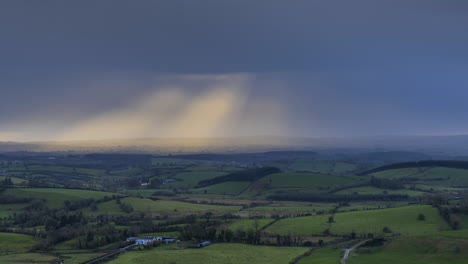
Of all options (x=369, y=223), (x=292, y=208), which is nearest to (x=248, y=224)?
(x=369, y=223)

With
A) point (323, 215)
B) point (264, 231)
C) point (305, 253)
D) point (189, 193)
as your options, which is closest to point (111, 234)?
point (264, 231)

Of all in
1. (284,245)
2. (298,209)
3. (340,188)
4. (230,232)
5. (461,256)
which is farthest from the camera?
(340,188)

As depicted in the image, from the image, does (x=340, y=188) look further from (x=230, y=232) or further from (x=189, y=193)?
(x=230, y=232)

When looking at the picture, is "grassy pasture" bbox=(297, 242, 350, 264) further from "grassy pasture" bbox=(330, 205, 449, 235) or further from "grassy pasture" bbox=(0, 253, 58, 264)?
"grassy pasture" bbox=(0, 253, 58, 264)

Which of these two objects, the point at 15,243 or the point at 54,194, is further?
the point at 54,194

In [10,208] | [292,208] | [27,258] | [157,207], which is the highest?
[10,208]

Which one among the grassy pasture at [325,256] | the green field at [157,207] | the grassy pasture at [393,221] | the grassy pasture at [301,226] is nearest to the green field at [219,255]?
the grassy pasture at [325,256]

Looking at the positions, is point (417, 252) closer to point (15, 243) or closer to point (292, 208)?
point (292, 208)
